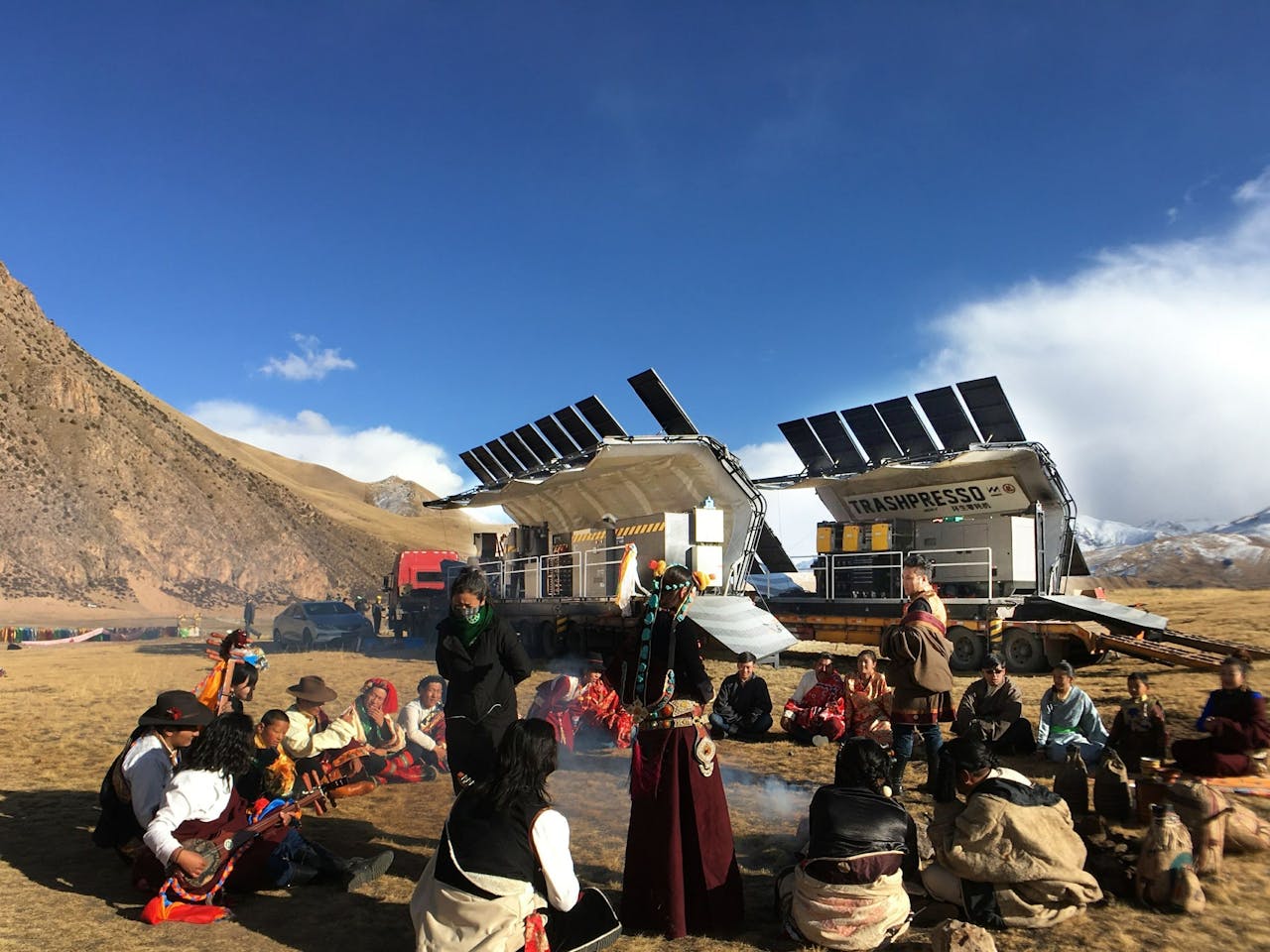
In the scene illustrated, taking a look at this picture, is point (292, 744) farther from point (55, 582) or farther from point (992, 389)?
point (55, 582)

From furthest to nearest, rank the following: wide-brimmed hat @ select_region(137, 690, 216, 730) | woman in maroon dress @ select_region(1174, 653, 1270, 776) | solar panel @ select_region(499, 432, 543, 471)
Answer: solar panel @ select_region(499, 432, 543, 471), woman in maroon dress @ select_region(1174, 653, 1270, 776), wide-brimmed hat @ select_region(137, 690, 216, 730)

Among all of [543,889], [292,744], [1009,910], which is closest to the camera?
[543,889]

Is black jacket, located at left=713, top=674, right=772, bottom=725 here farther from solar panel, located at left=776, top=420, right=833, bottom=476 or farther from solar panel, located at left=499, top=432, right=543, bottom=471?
solar panel, located at left=499, top=432, right=543, bottom=471

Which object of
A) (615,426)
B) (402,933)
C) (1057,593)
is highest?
(615,426)

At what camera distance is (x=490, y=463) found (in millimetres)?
23156

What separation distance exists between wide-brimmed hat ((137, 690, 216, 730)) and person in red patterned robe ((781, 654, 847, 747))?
5.52 m

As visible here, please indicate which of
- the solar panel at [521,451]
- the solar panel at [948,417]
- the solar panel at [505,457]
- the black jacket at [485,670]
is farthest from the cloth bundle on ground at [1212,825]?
the solar panel at [505,457]

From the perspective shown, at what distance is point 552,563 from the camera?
2055cm

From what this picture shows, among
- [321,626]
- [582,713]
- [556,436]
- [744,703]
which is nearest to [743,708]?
[744,703]

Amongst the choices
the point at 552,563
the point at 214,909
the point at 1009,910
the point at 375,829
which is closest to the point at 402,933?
the point at 214,909

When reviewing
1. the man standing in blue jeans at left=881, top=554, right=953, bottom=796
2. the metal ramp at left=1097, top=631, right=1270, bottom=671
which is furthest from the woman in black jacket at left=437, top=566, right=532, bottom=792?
the metal ramp at left=1097, top=631, right=1270, bottom=671

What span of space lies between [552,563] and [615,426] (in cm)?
435

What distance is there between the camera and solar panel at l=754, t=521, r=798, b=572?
1928cm

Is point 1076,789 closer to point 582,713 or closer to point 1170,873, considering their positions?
point 1170,873
